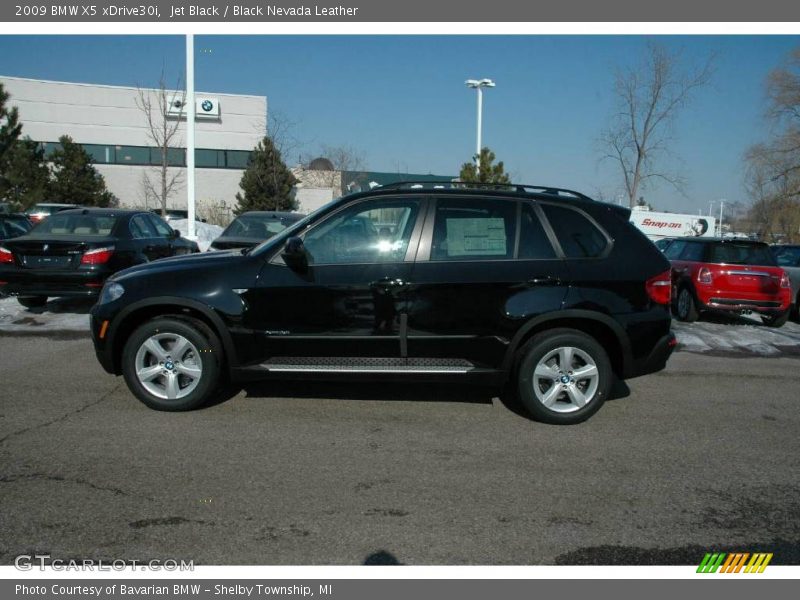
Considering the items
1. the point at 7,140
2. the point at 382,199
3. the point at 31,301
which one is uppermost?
the point at 7,140

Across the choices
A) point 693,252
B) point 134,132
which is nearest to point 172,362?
point 693,252

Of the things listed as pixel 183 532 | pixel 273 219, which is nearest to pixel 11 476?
pixel 183 532

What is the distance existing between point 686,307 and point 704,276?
0.67m

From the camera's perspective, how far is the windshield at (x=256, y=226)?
11914 millimetres

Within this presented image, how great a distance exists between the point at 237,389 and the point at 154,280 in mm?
1401

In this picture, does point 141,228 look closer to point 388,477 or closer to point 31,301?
point 31,301

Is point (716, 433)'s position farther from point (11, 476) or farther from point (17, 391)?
point (17, 391)

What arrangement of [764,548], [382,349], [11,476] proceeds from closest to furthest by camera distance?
[764,548] < [11,476] < [382,349]

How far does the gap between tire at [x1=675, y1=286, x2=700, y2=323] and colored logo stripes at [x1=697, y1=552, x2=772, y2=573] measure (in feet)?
27.0

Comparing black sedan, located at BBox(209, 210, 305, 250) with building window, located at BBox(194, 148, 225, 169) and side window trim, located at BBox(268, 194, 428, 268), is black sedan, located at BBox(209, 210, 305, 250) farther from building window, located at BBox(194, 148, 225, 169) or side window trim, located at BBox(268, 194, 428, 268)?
building window, located at BBox(194, 148, 225, 169)

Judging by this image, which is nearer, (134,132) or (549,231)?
(549,231)

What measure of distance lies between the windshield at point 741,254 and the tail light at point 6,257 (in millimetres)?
10747

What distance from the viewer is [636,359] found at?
212 inches

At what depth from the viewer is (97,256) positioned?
9016mm
